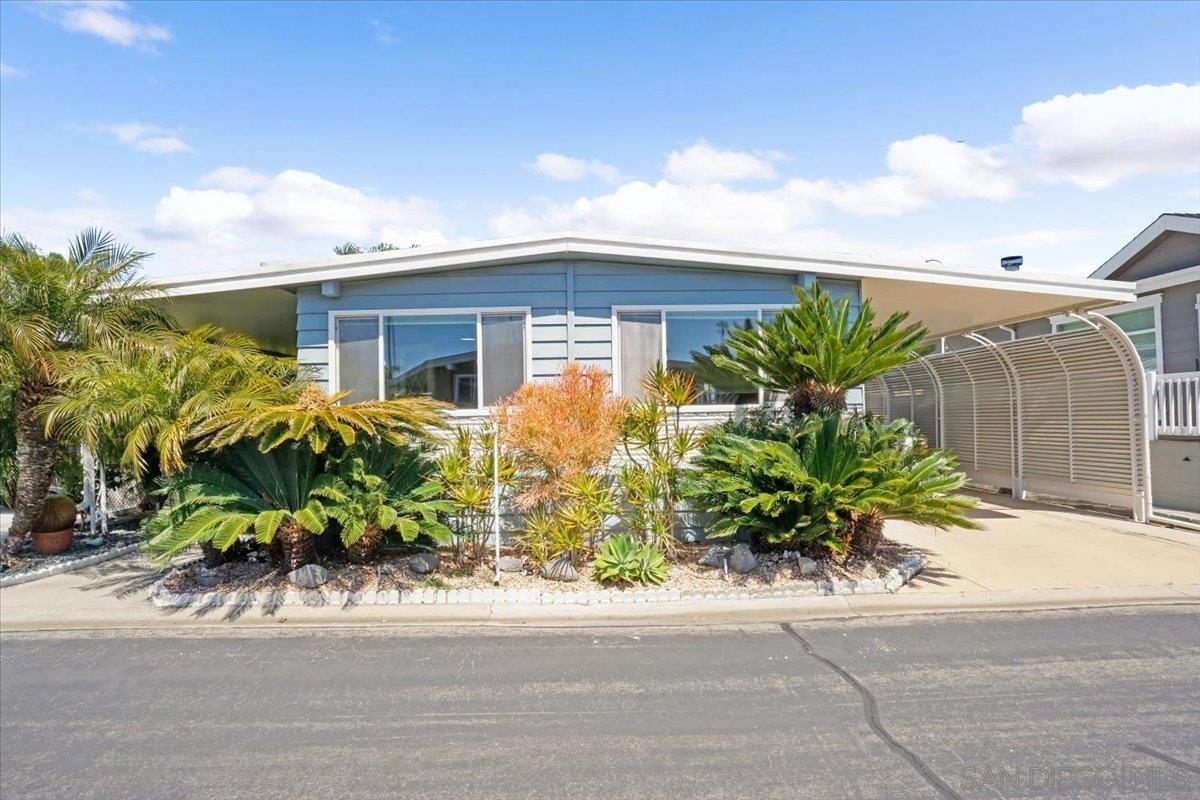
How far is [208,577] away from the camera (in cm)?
698

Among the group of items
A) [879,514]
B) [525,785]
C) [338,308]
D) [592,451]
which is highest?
[338,308]

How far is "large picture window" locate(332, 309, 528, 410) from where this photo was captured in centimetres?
867

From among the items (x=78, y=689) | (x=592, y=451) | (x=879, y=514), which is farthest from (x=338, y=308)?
(x=879, y=514)

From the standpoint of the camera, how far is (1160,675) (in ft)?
15.0

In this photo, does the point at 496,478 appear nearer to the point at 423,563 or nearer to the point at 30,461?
the point at 423,563

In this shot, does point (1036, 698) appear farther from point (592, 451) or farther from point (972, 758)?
point (592, 451)

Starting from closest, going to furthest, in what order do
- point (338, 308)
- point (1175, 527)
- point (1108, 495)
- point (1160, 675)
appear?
point (1160, 675) → point (338, 308) → point (1175, 527) → point (1108, 495)

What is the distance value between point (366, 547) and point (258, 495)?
45.1 inches

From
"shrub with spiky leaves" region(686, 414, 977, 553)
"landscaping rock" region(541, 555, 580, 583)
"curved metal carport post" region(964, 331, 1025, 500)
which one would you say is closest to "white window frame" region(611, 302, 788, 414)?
"shrub with spiky leaves" region(686, 414, 977, 553)

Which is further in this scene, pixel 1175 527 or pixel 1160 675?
pixel 1175 527

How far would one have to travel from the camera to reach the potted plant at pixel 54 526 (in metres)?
8.59

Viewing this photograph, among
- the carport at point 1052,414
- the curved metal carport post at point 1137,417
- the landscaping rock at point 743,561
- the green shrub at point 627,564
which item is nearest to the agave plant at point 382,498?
the green shrub at point 627,564

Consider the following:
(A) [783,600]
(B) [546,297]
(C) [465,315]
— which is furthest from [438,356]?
(A) [783,600]

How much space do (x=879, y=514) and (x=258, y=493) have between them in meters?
6.12
